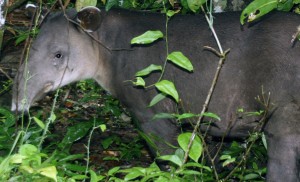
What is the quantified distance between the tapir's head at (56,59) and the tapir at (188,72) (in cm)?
1

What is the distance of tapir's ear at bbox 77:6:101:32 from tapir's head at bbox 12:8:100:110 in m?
0.01

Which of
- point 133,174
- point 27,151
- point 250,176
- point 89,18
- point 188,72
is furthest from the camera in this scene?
point 89,18

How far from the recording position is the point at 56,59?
7.23m

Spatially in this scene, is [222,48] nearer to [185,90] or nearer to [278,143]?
[185,90]

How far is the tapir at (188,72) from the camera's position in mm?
6113

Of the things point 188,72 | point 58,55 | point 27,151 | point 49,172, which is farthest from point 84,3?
point 49,172

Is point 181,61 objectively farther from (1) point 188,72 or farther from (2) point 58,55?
(2) point 58,55

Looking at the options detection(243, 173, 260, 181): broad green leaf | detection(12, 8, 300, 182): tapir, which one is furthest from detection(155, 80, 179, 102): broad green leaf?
detection(243, 173, 260, 181): broad green leaf

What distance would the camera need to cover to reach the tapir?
6.11 meters

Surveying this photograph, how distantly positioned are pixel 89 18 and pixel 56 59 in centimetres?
55

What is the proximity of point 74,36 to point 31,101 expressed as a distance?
0.79 metres

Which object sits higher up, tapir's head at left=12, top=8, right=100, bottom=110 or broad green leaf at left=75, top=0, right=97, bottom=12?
broad green leaf at left=75, top=0, right=97, bottom=12

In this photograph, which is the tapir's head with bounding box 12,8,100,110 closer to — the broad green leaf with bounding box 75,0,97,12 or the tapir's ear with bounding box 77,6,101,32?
the tapir's ear with bounding box 77,6,101,32

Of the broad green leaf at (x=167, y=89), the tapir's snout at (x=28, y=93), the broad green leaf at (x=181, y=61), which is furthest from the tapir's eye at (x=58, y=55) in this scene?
the broad green leaf at (x=167, y=89)
